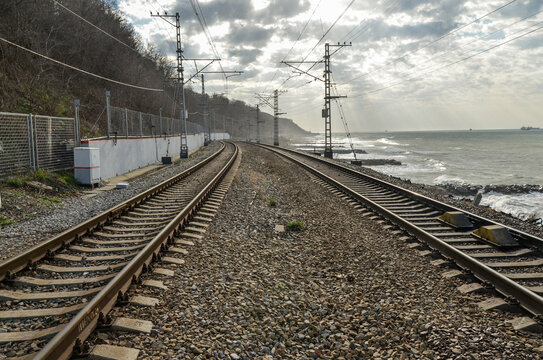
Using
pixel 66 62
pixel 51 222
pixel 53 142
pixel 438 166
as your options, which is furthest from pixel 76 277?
pixel 438 166

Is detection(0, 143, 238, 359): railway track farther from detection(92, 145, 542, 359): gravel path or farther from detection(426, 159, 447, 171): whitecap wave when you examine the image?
detection(426, 159, 447, 171): whitecap wave

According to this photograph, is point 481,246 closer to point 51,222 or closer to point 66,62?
point 51,222

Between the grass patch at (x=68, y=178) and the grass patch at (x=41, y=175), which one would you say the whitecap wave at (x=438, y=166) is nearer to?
the grass patch at (x=68, y=178)

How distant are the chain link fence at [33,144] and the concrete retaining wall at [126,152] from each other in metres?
0.98

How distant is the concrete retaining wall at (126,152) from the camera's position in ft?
55.4

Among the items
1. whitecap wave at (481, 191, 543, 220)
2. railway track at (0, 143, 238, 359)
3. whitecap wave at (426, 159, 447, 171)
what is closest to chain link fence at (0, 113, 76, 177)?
railway track at (0, 143, 238, 359)

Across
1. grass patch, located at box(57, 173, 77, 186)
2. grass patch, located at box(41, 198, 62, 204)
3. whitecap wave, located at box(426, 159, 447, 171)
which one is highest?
grass patch, located at box(57, 173, 77, 186)

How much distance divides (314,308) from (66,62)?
123ft

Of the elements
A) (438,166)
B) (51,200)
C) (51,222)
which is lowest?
(438,166)

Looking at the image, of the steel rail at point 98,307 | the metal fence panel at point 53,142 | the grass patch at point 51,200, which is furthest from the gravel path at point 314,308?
the metal fence panel at point 53,142

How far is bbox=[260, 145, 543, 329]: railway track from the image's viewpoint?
4.82 m

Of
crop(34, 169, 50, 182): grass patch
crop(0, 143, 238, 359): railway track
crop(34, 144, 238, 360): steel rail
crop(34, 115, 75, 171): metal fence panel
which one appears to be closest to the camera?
crop(34, 144, 238, 360): steel rail

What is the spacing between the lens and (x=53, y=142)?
15.4 m

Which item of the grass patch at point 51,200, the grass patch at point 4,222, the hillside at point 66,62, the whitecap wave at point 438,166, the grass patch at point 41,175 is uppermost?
the hillside at point 66,62
